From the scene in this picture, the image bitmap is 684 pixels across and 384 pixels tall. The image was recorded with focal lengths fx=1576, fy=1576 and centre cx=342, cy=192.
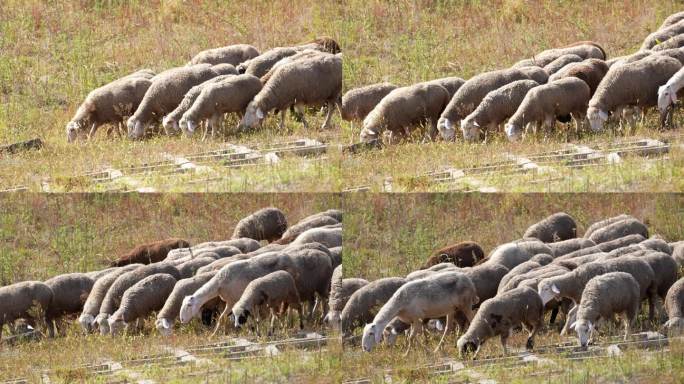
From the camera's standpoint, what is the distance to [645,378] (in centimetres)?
1512

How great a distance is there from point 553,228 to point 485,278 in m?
1.67

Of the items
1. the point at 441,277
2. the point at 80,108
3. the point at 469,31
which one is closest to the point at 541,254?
the point at 441,277

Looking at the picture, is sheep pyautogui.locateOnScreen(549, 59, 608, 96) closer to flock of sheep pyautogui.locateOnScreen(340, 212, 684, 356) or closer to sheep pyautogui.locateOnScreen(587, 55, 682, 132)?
sheep pyautogui.locateOnScreen(587, 55, 682, 132)

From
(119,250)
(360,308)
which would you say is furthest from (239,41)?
(360,308)

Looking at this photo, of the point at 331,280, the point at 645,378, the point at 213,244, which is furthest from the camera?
the point at 213,244

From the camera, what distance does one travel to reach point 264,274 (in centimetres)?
1627

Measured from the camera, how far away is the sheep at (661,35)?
18.3 m

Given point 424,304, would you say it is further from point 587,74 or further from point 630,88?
point 587,74

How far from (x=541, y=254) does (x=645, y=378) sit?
229 cm

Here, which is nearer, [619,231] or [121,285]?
[121,285]

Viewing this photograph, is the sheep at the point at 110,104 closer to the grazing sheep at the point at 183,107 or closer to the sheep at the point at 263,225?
the grazing sheep at the point at 183,107

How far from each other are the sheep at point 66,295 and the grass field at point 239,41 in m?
1.13

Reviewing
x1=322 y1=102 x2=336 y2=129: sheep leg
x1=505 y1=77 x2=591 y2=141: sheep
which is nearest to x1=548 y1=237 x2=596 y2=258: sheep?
x1=505 y1=77 x2=591 y2=141: sheep

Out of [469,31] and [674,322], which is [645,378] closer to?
[674,322]
